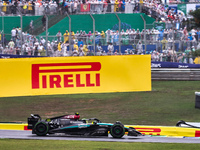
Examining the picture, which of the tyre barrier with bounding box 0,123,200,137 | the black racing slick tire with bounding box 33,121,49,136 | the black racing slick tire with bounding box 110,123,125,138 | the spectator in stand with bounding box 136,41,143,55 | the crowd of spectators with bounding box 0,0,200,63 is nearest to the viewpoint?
the black racing slick tire with bounding box 110,123,125,138

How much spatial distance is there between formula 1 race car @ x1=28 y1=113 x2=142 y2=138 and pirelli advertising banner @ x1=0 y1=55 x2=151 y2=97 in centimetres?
192

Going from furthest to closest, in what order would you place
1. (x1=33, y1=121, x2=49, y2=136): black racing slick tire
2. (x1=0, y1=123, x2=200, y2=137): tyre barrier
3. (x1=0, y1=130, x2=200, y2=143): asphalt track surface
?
(x1=0, y1=123, x2=200, y2=137): tyre barrier, (x1=33, y1=121, x2=49, y2=136): black racing slick tire, (x1=0, y1=130, x2=200, y2=143): asphalt track surface

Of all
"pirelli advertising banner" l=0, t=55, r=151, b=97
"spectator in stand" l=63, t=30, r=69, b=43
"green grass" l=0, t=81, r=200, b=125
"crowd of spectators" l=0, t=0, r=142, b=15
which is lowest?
"green grass" l=0, t=81, r=200, b=125

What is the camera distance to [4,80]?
12828mm

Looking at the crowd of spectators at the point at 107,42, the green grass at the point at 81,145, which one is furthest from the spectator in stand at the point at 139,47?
the green grass at the point at 81,145

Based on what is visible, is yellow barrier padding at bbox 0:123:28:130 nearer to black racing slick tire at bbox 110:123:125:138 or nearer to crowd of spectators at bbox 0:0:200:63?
black racing slick tire at bbox 110:123:125:138

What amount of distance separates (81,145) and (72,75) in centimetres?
377

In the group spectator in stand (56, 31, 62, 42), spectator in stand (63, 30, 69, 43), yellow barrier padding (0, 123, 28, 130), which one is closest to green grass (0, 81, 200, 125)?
yellow barrier padding (0, 123, 28, 130)

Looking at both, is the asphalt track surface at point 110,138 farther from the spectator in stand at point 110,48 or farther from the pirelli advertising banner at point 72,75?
the spectator in stand at point 110,48

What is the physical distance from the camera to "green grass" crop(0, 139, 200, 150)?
30.5 ft

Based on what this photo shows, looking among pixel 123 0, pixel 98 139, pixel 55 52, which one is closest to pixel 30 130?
pixel 98 139

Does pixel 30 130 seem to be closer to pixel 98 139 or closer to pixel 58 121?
pixel 58 121

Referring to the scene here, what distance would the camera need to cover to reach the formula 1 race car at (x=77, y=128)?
1073 cm

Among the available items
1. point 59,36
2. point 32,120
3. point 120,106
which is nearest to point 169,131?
point 32,120
